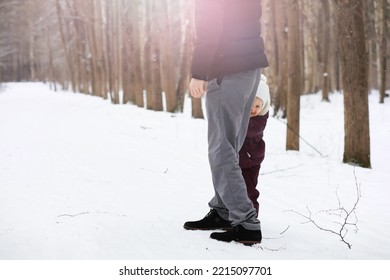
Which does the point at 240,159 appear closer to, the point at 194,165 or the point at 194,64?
the point at 194,64

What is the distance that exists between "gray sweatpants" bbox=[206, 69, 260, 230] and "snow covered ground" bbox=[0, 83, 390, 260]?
0.27 m

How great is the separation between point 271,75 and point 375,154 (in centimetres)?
666

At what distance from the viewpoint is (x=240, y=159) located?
2.74 metres

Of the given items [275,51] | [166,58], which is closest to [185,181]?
[166,58]

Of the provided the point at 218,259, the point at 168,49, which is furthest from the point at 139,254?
the point at 168,49

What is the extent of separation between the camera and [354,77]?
543 cm

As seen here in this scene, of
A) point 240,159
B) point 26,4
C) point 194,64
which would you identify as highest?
point 26,4

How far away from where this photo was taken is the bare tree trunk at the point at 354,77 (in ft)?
17.4

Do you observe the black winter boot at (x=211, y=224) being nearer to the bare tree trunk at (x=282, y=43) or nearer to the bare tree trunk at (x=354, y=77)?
the bare tree trunk at (x=354, y=77)

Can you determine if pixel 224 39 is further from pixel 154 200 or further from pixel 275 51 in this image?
pixel 275 51

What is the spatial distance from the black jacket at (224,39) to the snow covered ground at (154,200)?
1101mm

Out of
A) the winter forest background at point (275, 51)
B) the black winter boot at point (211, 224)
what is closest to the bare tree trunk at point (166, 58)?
the winter forest background at point (275, 51)

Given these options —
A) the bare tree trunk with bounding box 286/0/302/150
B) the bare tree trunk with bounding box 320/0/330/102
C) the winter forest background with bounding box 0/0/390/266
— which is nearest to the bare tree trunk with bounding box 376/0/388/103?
the bare tree trunk with bounding box 320/0/330/102

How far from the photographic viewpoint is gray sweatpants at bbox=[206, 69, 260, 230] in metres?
2.42
